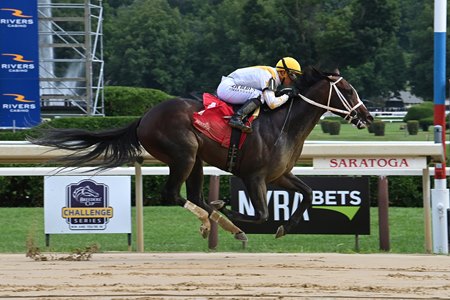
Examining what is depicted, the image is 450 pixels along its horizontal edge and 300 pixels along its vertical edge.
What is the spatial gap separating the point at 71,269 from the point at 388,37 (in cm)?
4287

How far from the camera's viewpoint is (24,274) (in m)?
7.00

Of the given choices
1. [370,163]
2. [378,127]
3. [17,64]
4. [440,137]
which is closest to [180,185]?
[370,163]

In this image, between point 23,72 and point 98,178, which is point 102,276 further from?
point 23,72

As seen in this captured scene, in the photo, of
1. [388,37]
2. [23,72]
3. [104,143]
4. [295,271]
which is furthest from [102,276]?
[388,37]

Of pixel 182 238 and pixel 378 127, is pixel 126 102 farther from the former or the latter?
pixel 182 238

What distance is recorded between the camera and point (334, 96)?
27.8ft

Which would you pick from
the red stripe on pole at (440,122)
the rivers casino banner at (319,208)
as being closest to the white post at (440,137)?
the red stripe on pole at (440,122)

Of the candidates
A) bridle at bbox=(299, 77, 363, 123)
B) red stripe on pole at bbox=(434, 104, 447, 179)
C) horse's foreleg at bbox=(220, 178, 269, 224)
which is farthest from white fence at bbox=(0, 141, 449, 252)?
horse's foreleg at bbox=(220, 178, 269, 224)

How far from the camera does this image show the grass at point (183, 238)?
973cm

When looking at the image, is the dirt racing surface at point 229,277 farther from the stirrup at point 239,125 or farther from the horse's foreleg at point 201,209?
the stirrup at point 239,125

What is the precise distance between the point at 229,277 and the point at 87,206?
2.95 metres

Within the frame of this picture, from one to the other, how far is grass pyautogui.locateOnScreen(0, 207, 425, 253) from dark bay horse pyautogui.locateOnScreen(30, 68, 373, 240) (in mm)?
914

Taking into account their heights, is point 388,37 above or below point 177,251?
above

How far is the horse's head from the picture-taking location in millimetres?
8469
